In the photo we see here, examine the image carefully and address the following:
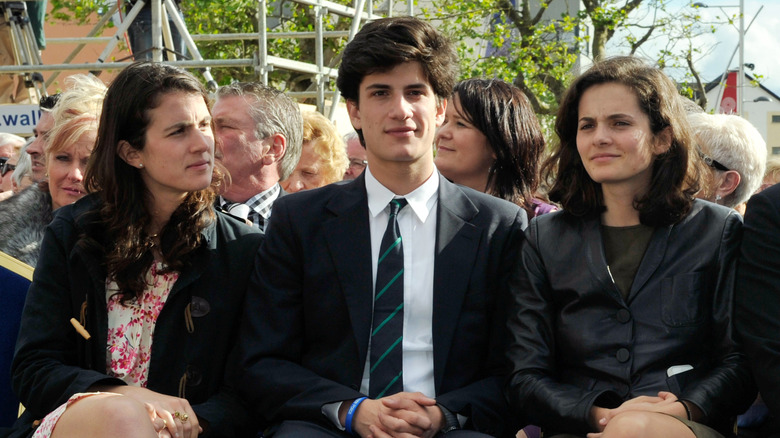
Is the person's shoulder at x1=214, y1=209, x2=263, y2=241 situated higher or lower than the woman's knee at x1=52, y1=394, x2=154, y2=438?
higher

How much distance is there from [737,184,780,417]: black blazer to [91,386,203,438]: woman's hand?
1.78 metres

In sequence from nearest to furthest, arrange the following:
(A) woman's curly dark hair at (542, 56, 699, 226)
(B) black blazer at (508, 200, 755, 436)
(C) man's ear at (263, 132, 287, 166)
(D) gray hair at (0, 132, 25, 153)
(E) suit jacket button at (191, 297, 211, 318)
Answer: (B) black blazer at (508, 200, 755, 436)
(A) woman's curly dark hair at (542, 56, 699, 226)
(E) suit jacket button at (191, 297, 211, 318)
(C) man's ear at (263, 132, 287, 166)
(D) gray hair at (0, 132, 25, 153)

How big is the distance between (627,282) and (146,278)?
1702 millimetres

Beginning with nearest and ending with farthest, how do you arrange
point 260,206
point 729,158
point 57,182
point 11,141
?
point 729,158 < point 57,182 < point 260,206 < point 11,141

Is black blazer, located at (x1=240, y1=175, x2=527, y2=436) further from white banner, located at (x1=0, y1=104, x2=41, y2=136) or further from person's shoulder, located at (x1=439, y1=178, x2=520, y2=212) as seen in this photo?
white banner, located at (x1=0, y1=104, x2=41, y2=136)

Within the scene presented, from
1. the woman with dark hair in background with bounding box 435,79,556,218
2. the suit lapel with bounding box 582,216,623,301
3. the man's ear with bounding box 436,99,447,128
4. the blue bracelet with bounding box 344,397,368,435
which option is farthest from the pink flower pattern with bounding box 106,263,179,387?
the woman with dark hair in background with bounding box 435,79,556,218

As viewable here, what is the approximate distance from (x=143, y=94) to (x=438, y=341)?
140 centimetres

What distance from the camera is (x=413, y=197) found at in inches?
134

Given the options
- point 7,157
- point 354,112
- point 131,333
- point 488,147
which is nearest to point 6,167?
point 7,157

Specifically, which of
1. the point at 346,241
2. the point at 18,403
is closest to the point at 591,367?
the point at 346,241

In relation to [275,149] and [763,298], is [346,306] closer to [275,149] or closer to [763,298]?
[763,298]

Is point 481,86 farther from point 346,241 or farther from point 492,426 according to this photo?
point 492,426

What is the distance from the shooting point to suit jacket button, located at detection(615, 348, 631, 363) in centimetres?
307

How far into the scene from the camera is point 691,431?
2.73 meters
